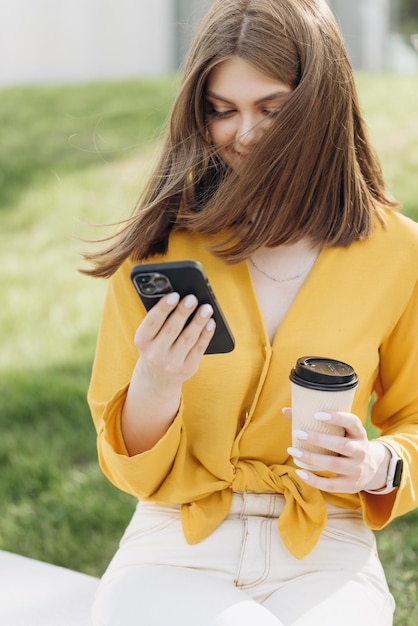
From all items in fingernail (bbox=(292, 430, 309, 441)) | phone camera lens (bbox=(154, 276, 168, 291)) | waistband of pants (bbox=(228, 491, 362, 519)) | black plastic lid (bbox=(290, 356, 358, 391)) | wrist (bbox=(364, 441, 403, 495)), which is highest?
phone camera lens (bbox=(154, 276, 168, 291))

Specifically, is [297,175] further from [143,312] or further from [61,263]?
[61,263]

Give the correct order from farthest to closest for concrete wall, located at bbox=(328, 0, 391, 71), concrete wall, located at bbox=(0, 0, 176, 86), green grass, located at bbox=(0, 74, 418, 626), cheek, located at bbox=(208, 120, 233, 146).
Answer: concrete wall, located at bbox=(328, 0, 391, 71)
concrete wall, located at bbox=(0, 0, 176, 86)
green grass, located at bbox=(0, 74, 418, 626)
cheek, located at bbox=(208, 120, 233, 146)

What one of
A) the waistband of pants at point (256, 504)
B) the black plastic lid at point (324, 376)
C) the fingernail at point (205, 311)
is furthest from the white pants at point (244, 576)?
the fingernail at point (205, 311)

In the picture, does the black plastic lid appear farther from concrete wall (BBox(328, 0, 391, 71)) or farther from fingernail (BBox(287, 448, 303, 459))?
concrete wall (BBox(328, 0, 391, 71))

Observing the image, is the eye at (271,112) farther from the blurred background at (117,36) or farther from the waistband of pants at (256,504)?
the blurred background at (117,36)

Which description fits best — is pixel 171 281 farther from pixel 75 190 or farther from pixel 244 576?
pixel 75 190

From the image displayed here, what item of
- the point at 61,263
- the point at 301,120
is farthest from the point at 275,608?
the point at 61,263

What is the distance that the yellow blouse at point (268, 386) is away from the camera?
1798 mm

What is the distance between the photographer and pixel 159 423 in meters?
1.75

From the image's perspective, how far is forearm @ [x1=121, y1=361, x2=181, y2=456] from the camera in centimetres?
167

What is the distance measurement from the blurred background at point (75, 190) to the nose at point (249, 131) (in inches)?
15.5

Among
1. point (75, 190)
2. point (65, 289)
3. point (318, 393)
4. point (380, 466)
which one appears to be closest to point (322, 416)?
point (318, 393)

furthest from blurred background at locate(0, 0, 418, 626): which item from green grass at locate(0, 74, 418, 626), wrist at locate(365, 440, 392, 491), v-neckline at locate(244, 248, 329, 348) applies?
wrist at locate(365, 440, 392, 491)

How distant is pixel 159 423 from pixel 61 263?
3.74 m
